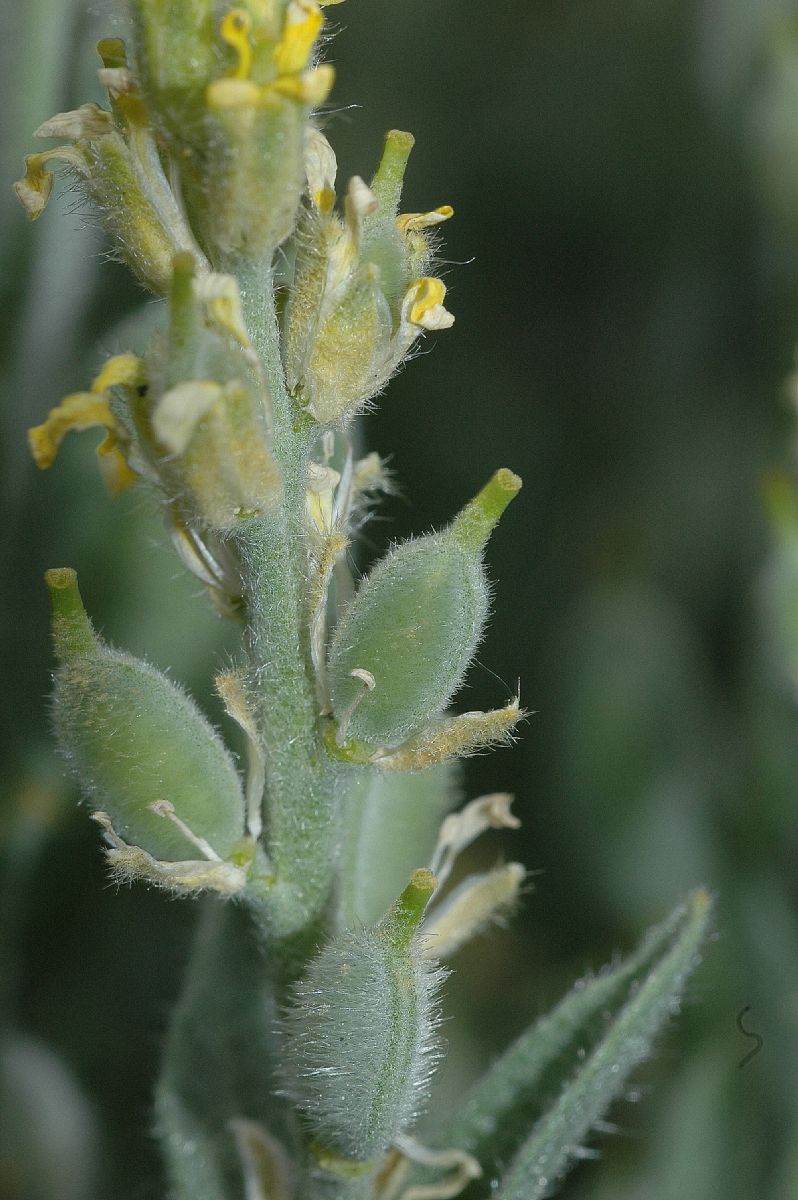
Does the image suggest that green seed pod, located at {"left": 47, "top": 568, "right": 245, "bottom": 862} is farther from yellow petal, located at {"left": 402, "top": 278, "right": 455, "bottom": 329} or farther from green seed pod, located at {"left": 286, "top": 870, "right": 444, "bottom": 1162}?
yellow petal, located at {"left": 402, "top": 278, "right": 455, "bottom": 329}

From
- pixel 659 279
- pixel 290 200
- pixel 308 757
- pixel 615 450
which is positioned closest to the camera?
pixel 290 200

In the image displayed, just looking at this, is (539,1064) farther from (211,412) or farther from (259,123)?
(259,123)

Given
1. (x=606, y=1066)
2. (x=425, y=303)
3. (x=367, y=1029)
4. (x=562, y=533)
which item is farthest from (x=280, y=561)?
(x=562, y=533)

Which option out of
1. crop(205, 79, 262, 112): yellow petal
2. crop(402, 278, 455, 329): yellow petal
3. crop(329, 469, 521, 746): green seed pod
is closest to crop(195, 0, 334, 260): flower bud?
crop(205, 79, 262, 112): yellow petal

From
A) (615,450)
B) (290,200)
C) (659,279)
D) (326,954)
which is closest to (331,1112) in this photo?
(326,954)

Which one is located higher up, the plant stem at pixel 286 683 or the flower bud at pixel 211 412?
the flower bud at pixel 211 412

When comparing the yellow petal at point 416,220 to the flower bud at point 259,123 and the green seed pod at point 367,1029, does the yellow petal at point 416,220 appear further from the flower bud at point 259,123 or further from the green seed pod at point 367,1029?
the green seed pod at point 367,1029

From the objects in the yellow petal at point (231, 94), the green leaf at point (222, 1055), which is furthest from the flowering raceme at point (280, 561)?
the green leaf at point (222, 1055)

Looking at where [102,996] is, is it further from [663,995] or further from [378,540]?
[663,995]
